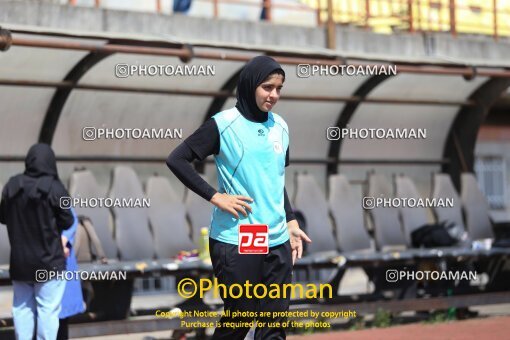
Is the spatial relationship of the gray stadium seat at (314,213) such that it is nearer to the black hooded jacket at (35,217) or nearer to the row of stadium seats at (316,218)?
the row of stadium seats at (316,218)

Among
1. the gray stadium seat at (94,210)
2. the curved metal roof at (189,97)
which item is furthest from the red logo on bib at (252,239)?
the gray stadium seat at (94,210)

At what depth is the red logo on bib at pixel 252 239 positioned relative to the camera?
6008mm

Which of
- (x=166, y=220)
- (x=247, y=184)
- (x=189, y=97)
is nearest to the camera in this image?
(x=247, y=184)

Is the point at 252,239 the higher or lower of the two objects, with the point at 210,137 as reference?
lower

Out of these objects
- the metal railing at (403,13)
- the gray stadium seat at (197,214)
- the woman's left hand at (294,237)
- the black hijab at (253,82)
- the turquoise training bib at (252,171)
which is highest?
the metal railing at (403,13)

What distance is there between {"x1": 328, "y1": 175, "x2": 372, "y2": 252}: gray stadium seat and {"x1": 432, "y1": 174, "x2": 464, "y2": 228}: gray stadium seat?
1158mm

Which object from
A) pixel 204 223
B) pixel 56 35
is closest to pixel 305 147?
pixel 204 223

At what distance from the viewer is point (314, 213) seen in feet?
43.6

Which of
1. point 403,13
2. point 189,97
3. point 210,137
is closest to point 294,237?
point 210,137

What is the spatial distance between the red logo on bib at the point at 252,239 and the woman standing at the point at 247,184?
3 cm

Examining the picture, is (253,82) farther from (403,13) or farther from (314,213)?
(403,13)

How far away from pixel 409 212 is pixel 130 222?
3.66 meters

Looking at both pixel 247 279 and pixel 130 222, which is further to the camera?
pixel 130 222

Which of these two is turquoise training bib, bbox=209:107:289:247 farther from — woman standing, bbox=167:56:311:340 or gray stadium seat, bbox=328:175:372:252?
gray stadium seat, bbox=328:175:372:252
